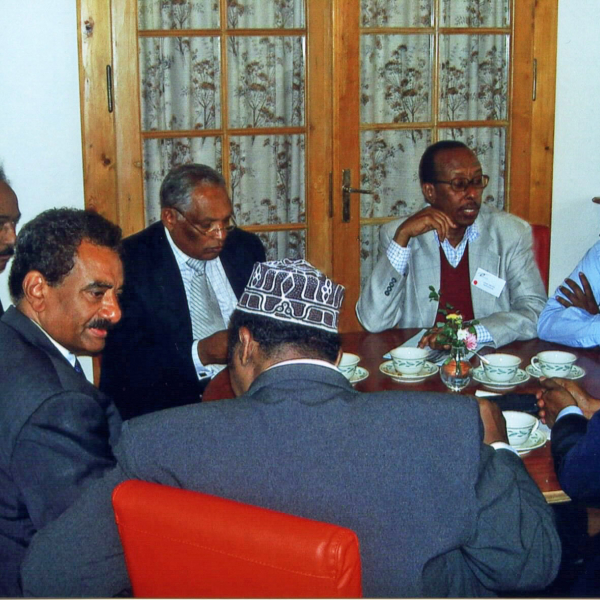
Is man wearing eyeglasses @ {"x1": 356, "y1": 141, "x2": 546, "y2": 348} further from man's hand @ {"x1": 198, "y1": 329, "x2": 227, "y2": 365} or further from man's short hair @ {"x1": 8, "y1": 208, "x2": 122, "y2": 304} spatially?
man's short hair @ {"x1": 8, "y1": 208, "x2": 122, "y2": 304}

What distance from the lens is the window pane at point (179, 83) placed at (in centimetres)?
409

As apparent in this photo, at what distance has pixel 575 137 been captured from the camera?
4672mm

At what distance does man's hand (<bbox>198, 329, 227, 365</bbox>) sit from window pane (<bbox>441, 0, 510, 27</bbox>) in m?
2.29

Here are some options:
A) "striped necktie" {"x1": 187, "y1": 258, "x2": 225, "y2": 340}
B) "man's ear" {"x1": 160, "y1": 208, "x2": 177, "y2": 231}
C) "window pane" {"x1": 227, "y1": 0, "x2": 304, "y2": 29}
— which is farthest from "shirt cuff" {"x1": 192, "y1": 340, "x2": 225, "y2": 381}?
"window pane" {"x1": 227, "y1": 0, "x2": 304, "y2": 29}

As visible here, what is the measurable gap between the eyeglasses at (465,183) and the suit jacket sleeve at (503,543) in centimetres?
202

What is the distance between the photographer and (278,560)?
122 centimetres

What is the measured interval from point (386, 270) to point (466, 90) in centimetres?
159

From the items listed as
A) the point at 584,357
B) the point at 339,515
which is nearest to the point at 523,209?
the point at 584,357

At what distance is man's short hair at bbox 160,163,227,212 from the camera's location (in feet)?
10.1

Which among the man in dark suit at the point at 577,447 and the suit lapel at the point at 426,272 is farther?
the suit lapel at the point at 426,272

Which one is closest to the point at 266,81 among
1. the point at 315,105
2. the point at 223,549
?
the point at 315,105

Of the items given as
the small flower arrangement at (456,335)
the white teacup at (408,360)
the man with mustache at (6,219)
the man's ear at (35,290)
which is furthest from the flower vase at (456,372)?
the man with mustache at (6,219)

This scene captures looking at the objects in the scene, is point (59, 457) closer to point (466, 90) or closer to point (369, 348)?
point (369, 348)

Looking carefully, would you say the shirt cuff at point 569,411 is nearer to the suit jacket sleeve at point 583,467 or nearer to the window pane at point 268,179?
the suit jacket sleeve at point 583,467
